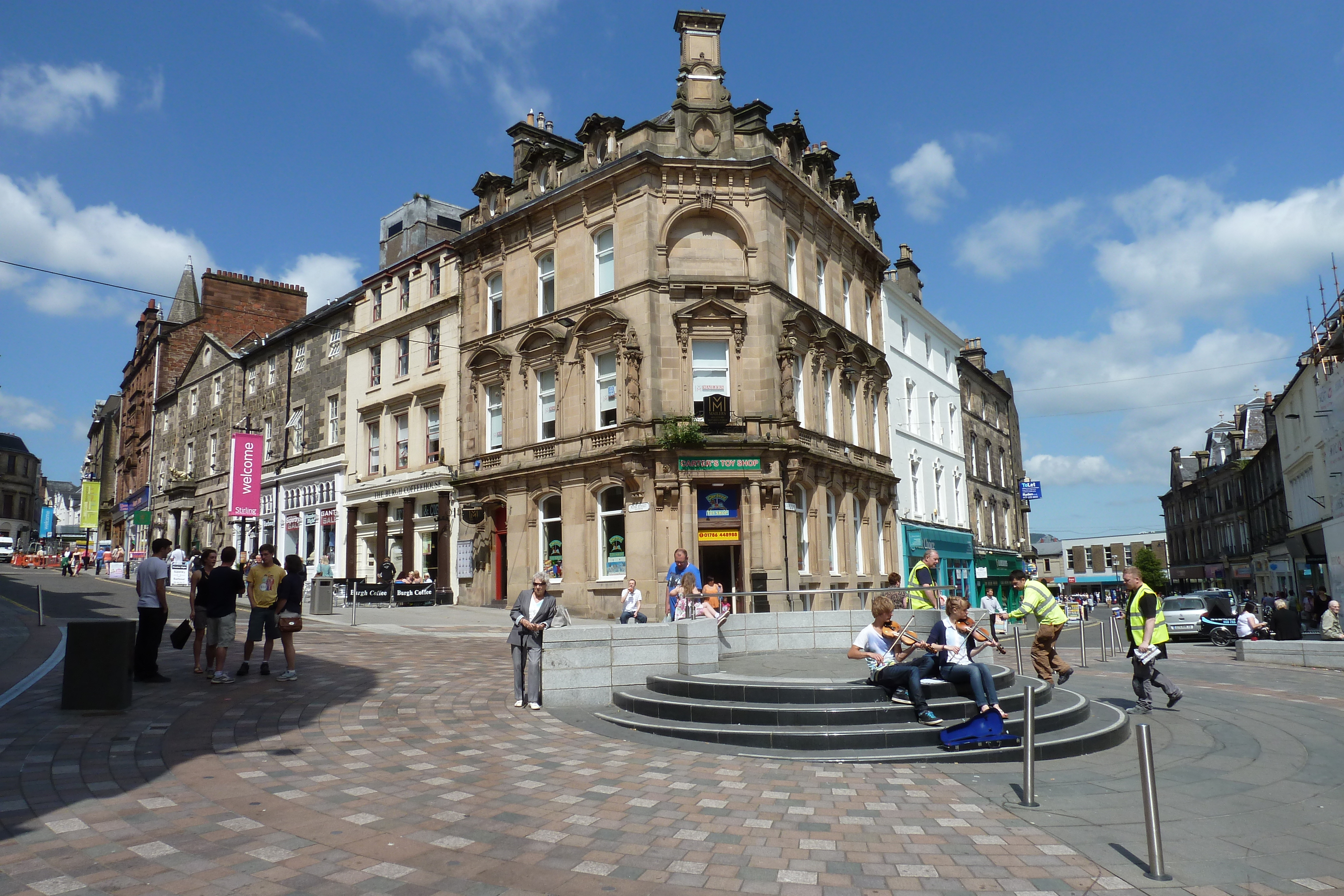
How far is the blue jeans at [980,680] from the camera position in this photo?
8328mm

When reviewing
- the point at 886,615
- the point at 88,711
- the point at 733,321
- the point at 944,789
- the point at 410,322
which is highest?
the point at 410,322

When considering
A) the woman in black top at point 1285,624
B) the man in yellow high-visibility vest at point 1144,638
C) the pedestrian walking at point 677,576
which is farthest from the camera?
the woman in black top at point 1285,624

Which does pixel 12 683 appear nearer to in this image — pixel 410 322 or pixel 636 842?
pixel 636 842

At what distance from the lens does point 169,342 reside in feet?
189

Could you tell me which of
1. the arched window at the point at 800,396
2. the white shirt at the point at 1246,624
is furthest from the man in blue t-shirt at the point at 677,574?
the white shirt at the point at 1246,624

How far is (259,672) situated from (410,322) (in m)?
23.2

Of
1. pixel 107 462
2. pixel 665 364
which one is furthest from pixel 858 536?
pixel 107 462

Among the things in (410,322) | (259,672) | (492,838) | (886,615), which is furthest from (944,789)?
(410,322)

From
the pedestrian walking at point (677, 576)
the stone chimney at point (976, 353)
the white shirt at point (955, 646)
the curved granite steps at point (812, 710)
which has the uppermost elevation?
the stone chimney at point (976, 353)

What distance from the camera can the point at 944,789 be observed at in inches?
279

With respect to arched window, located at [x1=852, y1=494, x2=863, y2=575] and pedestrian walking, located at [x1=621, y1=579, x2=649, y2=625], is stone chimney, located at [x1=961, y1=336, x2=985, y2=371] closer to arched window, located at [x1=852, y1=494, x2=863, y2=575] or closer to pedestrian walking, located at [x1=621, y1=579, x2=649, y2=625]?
arched window, located at [x1=852, y1=494, x2=863, y2=575]

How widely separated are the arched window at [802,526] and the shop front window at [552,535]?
286 inches

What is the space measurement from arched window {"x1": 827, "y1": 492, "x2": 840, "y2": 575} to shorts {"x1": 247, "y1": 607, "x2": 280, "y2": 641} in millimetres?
18417

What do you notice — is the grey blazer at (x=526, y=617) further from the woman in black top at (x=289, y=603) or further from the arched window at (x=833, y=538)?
the arched window at (x=833, y=538)
